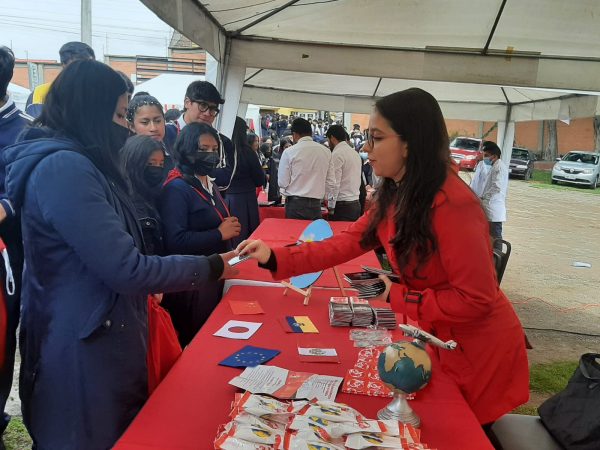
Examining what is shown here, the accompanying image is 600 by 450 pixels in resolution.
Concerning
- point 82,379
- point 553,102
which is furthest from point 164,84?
point 82,379

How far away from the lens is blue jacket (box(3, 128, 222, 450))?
1.22 meters

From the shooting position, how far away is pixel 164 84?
8914 mm

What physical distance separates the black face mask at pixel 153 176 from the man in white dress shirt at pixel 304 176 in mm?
Result: 3109

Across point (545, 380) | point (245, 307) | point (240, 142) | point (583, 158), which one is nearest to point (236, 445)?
point (245, 307)

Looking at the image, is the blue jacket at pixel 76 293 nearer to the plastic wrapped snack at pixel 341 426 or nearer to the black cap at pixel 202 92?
the plastic wrapped snack at pixel 341 426

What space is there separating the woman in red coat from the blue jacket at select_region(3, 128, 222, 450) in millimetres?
710

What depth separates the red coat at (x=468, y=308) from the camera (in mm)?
1439

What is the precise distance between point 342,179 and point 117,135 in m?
4.65

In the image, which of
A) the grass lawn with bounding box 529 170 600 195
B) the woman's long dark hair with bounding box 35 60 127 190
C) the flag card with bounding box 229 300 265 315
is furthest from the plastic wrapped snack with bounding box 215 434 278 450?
the grass lawn with bounding box 529 170 600 195

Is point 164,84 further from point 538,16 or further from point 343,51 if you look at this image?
point 538,16

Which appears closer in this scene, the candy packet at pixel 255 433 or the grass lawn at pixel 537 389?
the candy packet at pixel 255 433

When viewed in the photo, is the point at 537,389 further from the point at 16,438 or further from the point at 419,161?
the point at 16,438

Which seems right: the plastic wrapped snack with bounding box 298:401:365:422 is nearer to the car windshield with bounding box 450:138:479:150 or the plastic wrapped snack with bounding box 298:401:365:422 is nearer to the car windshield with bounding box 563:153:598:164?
the car windshield with bounding box 450:138:479:150

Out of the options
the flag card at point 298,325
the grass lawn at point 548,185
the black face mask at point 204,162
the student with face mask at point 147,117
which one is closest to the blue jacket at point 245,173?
the student with face mask at point 147,117
